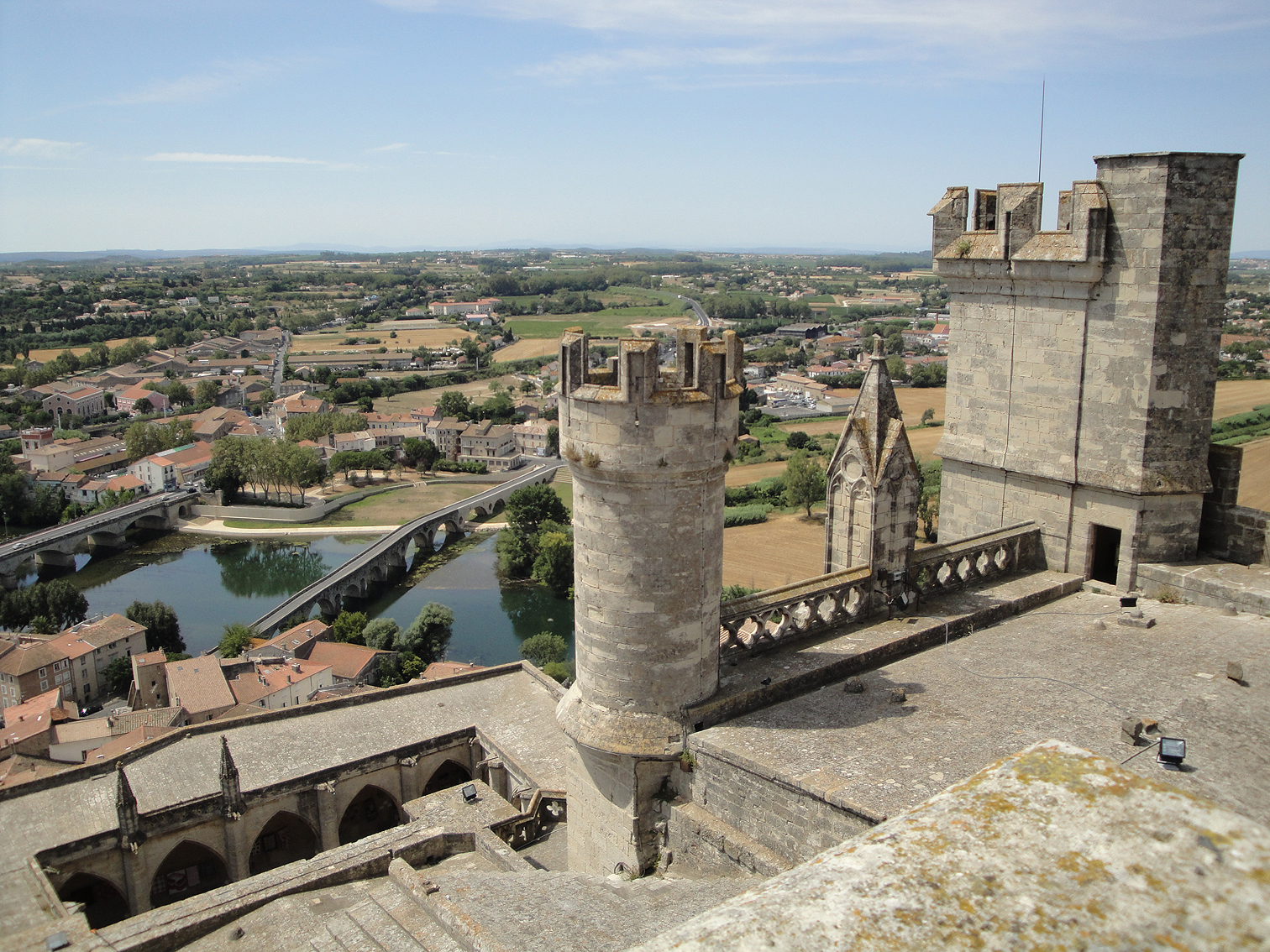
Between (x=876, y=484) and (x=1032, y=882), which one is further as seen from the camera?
(x=876, y=484)

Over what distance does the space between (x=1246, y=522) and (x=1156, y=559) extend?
140cm

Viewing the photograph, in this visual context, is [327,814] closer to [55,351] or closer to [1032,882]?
[1032,882]

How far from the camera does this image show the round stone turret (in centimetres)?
894

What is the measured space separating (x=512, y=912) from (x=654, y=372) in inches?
195

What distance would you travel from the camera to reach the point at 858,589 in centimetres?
1181

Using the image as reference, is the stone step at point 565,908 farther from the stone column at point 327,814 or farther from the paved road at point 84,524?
the paved road at point 84,524

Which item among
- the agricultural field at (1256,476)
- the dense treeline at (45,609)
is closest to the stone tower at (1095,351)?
the agricultural field at (1256,476)

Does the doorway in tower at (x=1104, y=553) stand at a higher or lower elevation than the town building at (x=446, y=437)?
higher

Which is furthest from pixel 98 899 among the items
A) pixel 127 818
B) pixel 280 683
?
pixel 280 683

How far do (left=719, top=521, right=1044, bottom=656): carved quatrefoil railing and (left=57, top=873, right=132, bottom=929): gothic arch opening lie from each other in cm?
1297

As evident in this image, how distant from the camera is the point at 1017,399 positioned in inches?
540

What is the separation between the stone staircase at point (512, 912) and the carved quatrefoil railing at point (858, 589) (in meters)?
2.95

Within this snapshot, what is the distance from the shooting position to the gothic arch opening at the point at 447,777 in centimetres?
1936

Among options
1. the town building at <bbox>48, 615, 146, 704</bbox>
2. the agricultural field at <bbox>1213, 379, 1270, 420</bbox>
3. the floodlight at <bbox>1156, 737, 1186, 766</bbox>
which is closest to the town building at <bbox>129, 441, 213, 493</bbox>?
the town building at <bbox>48, 615, 146, 704</bbox>
